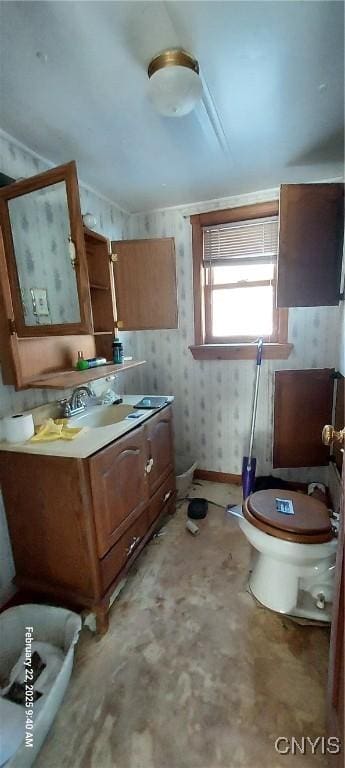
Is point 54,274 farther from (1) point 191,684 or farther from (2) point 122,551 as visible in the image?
(1) point 191,684

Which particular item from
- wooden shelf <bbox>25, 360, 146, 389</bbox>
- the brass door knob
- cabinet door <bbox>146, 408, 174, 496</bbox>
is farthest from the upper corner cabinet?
the brass door knob

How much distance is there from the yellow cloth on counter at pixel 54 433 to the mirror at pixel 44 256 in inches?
18.8

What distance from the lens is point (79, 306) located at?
127 centimetres

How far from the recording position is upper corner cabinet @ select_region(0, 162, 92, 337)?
46.9 inches

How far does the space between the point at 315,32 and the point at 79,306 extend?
1.16 meters

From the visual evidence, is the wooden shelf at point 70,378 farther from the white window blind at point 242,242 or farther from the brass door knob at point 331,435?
the white window blind at point 242,242

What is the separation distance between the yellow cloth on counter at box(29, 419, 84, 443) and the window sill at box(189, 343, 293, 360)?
1.22m

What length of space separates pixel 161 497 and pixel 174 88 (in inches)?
74.2

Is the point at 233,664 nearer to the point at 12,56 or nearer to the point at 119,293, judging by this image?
the point at 119,293

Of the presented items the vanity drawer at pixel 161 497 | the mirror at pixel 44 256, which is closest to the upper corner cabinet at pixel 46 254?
the mirror at pixel 44 256

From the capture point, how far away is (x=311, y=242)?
160 cm

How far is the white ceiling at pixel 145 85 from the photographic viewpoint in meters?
0.84

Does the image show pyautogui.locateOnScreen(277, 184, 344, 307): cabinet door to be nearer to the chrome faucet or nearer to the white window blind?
the white window blind

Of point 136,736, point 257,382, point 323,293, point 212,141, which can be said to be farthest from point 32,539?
point 212,141
